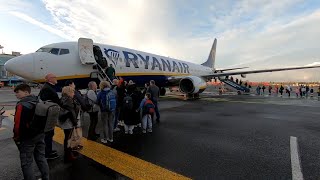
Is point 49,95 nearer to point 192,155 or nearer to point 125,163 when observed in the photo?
point 125,163

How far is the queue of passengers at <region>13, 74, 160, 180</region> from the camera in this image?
128 inches

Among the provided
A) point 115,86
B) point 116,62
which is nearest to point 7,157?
point 115,86

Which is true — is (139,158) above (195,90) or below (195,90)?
below

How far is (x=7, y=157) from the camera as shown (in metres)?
4.95

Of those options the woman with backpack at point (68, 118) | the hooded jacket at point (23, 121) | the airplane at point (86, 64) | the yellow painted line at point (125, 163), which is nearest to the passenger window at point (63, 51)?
the airplane at point (86, 64)

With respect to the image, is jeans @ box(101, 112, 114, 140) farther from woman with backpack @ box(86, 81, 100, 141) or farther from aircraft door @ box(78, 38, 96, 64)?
aircraft door @ box(78, 38, 96, 64)

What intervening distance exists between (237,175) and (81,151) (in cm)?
333

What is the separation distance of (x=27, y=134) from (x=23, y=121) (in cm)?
19

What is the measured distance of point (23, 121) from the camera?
3203 mm

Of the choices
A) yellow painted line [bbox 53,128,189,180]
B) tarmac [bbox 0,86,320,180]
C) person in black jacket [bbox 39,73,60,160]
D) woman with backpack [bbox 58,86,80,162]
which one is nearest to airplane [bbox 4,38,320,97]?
tarmac [bbox 0,86,320,180]

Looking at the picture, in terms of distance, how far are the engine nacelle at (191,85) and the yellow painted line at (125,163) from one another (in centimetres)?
1267

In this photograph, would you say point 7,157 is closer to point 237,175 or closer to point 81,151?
point 81,151

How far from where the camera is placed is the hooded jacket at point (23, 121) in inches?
125

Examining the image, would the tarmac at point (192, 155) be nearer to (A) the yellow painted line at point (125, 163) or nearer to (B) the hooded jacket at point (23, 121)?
(A) the yellow painted line at point (125, 163)
